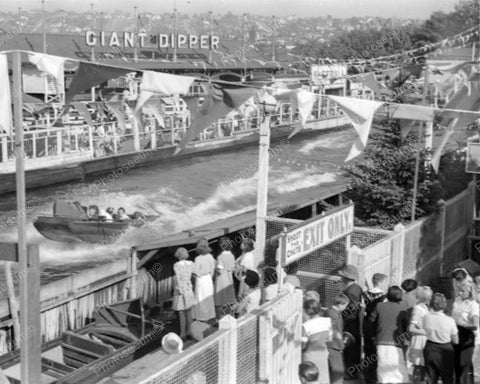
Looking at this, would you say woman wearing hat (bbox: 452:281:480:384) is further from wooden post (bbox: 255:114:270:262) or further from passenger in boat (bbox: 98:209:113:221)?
passenger in boat (bbox: 98:209:113:221)

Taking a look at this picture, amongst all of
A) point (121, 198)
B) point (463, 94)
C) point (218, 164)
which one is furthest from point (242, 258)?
point (218, 164)

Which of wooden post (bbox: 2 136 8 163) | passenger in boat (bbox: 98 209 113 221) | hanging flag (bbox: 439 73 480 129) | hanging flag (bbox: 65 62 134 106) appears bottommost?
passenger in boat (bbox: 98 209 113 221)

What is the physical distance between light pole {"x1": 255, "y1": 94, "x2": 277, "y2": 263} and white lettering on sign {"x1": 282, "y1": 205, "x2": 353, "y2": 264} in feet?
4.88

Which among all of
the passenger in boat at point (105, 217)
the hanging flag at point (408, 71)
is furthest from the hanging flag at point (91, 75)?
the passenger in boat at point (105, 217)

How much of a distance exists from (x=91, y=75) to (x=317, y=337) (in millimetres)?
3944

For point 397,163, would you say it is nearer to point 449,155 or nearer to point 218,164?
point 449,155

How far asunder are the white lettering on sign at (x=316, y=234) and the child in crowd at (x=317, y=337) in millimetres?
1676

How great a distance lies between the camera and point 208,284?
36.4ft

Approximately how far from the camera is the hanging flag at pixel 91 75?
9.13 m

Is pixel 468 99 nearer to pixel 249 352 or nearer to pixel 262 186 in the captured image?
pixel 262 186

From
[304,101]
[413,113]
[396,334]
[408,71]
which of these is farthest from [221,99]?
[408,71]

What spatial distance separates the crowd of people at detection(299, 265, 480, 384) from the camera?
26.7 ft

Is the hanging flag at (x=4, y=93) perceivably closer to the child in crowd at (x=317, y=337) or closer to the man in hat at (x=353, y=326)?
the child in crowd at (x=317, y=337)

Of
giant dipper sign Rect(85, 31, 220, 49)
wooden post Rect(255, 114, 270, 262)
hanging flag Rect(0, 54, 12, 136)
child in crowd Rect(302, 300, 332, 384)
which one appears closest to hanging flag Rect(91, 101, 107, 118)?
wooden post Rect(255, 114, 270, 262)
